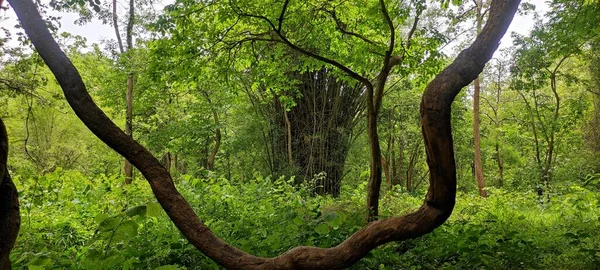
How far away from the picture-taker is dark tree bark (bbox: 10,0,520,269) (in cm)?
166

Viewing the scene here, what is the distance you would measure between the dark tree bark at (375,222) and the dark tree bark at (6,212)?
38 cm

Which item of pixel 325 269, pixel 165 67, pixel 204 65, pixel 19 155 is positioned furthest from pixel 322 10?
pixel 19 155

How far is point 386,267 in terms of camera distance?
328 cm

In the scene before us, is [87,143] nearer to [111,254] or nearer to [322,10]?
[322,10]

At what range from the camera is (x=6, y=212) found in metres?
1.92

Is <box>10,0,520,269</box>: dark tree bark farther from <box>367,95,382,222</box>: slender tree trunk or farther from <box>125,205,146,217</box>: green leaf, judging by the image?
<box>367,95,382,222</box>: slender tree trunk

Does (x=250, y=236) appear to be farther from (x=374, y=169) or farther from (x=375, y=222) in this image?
(x=375, y=222)

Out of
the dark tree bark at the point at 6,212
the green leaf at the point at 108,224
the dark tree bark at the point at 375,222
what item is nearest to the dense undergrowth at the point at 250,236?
the green leaf at the point at 108,224

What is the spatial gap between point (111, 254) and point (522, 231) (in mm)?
4423

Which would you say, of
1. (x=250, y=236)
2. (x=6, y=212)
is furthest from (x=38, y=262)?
(x=250, y=236)

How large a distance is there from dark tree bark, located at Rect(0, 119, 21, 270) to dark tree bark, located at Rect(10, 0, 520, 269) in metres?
0.38

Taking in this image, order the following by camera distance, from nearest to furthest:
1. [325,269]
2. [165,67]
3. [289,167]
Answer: [325,269] < [165,67] < [289,167]

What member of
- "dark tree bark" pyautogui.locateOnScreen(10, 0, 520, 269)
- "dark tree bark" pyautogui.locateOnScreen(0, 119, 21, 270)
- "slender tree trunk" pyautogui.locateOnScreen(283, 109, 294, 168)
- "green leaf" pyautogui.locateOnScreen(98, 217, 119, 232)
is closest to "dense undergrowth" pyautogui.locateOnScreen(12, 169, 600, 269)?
"green leaf" pyautogui.locateOnScreen(98, 217, 119, 232)

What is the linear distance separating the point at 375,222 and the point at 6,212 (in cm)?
180
